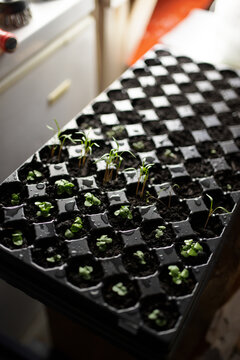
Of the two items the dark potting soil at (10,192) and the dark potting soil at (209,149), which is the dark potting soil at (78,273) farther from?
the dark potting soil at (209,149)

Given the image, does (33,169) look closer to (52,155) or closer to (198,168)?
(52,155)

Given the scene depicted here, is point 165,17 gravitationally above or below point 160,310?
above

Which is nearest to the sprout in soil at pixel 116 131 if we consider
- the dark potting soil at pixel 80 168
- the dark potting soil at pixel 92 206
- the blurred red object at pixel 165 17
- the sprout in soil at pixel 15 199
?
the dark potting soil at pixel 80 168

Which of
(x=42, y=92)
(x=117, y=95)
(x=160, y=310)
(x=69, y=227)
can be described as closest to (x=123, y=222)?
(x=69, y=227)

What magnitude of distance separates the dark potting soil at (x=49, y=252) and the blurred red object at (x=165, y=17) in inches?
51.5

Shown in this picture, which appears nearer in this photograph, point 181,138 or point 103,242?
point 103,242

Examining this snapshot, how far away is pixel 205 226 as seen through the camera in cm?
87

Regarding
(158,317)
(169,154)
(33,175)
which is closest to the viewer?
(158,317)

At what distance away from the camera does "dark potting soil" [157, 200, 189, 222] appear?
2.93 feet

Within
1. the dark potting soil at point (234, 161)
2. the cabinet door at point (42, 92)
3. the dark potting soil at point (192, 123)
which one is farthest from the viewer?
the cabinet door at point (42, 92)

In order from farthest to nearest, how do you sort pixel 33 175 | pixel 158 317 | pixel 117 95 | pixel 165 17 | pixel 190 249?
1. pixel 165 17
2. pixel 117 95
3. pixel 33 175
4. pixel 190 249
5. pixel 158 317

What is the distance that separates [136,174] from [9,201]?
32cm

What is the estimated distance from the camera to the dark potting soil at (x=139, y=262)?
0.79m

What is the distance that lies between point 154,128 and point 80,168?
10.3 inches
